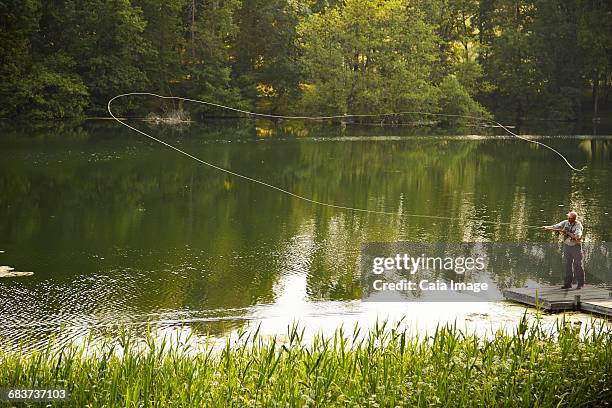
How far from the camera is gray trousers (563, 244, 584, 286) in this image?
10961 millimetres

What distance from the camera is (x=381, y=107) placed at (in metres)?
49.1

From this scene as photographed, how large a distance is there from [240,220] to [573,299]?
847cm

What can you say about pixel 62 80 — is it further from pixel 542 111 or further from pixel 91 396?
pixel 91 396

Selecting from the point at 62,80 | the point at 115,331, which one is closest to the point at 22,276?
the point at 115,331

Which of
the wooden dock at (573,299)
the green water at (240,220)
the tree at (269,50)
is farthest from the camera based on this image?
the tree at (269,50)

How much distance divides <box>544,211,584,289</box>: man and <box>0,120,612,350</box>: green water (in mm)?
832

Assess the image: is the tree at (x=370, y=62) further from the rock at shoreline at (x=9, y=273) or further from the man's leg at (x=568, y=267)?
the man's leg at (x=568, y=267)

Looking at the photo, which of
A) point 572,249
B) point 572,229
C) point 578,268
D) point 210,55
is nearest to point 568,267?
point 578,268

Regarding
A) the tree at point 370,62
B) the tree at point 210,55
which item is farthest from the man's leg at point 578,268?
the tree at point 210,55

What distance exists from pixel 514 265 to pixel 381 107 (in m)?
35.8

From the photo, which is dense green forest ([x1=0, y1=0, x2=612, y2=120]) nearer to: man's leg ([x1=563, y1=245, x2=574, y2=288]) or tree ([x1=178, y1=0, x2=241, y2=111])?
tree ([x1=178, y1=0, x2=241, y2=111])

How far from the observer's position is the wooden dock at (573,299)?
10.3 metres

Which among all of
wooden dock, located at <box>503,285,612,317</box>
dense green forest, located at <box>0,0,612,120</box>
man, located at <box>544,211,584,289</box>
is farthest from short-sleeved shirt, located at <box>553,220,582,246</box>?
dense green forest, located at <box>0,0,612,120</box>

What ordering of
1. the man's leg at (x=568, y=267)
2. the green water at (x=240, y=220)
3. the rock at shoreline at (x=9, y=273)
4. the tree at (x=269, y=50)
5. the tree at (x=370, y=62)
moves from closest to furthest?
the man's leg at (x=568, y=267), the green water at (x=240, y=220), the rock at shoreline at (x=9, y=273), the tree at (x=370, y=62), the tree at (x=269, y=50)
